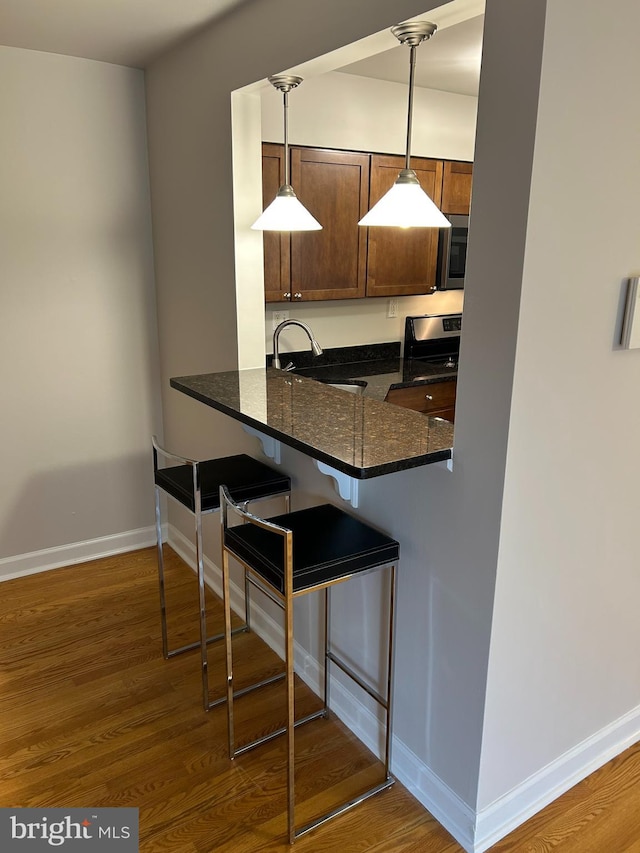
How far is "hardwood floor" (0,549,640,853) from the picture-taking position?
5.92 ft

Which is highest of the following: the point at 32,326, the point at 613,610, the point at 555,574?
the point at 32,326

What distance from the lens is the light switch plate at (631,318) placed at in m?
1.59

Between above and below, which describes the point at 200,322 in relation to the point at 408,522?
above

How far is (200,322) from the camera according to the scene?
9.27 ft

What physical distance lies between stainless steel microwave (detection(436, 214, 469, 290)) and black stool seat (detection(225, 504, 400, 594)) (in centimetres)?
201

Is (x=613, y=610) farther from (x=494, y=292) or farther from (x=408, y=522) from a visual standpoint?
(x=494, y=292)

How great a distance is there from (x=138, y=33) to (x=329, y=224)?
109 cm

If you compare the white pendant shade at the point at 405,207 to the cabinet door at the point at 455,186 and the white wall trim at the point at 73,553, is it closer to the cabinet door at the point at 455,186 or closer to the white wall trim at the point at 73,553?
the cabinet door at the point at 455,186

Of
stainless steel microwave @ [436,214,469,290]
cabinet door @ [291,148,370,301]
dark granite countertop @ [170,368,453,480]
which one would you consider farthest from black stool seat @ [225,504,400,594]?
stainless steel microwave @ [436,214,469,290]

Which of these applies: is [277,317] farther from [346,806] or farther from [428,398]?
[346,806]

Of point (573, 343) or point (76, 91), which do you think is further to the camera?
point (76, 91)

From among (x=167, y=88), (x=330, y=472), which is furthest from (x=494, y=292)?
(x=167, y=88)

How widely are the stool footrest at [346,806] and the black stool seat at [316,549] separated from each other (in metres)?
0.74

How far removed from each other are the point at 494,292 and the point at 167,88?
206 cm
